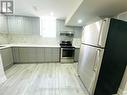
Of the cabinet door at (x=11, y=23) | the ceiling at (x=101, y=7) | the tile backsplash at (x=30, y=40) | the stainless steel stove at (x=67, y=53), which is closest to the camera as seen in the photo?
the ceiling at (x=101, y=7)

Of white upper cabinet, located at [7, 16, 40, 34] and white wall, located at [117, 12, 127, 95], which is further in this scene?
white upper cabinet, located at [7, 16, 40, 34]

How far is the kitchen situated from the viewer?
211 cm

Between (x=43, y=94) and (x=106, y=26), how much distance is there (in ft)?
6.71

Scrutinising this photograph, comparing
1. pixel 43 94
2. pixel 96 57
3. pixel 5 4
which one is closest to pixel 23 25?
pixel 5 4

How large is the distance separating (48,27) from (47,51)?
1.30 m

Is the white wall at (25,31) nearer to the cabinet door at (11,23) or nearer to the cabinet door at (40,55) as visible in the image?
the cabinet door at (11,23)

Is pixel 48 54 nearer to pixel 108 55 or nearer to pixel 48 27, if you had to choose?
pixel 48 27

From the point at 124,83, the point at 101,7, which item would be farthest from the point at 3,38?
the point at 124,83

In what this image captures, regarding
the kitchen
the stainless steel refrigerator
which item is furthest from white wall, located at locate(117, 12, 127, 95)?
the stainless steel refrigerator

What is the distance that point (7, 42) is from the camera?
13.6ft

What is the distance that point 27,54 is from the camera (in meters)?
3.86

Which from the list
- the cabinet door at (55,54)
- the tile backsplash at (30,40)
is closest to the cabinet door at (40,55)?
the cabinet door at (55,54)

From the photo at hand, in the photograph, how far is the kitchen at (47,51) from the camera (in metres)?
2.11

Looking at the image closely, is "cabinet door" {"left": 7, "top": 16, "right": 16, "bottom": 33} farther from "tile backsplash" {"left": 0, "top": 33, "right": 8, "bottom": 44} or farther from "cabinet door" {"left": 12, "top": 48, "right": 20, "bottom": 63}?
"cabinet door" {"left": 12, "top": 48, "right": 20, "bottom": 63}
